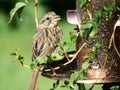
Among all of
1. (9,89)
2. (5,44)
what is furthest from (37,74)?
(5,44)

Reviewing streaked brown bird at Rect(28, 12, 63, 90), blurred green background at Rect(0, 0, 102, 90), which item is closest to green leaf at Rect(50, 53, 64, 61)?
streaked brown bird at Rect(28, 12, 63, 90)

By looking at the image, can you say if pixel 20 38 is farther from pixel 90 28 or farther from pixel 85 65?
pixel 90 28

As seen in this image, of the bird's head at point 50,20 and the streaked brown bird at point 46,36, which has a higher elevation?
the bird's head at point 50,20

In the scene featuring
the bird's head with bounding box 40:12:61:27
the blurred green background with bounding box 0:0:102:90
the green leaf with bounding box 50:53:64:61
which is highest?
the bird's head with bounding box 40:12:61:27

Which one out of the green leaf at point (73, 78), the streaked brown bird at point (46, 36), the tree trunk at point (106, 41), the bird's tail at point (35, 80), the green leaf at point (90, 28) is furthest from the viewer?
the streaked brown bird at point (46, 36)

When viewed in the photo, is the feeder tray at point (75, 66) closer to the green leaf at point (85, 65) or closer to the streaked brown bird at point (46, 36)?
the green leaf at point (85, 65)

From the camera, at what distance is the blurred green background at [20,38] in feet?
24.7

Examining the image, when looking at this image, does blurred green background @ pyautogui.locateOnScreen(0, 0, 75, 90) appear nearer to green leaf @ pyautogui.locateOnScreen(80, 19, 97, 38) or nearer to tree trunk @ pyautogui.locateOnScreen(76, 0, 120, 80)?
tree trunk @ pyautogui.locateOnScreen(76, 0, 120, 80)

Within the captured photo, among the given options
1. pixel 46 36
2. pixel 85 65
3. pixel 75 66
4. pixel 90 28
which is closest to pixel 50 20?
pixel 46 36

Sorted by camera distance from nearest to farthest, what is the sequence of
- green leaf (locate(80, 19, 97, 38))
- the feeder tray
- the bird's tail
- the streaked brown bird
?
green leaf (locate(80, 19, 97, 38)) < the feeder tray < the bird's tail < the streaked brown bird

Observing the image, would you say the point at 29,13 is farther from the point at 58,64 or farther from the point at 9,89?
the point at 58,64

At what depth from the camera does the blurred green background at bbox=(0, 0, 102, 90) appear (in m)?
7.52

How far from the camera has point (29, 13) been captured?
8758mm

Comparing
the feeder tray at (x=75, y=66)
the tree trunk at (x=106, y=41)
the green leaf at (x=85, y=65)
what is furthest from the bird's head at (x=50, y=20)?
the green leaf at (x=85, y=65)
